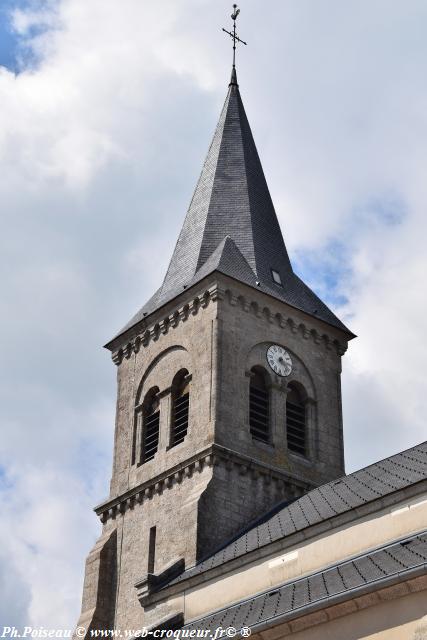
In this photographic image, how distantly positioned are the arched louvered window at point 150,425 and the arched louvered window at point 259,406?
9.58 ft

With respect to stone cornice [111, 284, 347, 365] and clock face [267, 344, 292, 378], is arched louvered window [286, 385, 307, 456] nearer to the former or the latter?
clock face [267, 344, 292, 378]

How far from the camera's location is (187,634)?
948 inches

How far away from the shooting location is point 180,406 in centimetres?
3316

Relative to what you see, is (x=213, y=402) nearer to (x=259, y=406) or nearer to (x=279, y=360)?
(x=259, y=406)

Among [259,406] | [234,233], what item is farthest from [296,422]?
[234,233]

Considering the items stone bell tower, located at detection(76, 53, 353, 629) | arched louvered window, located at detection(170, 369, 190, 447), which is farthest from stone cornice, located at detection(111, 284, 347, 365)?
arched louvered window, located at detection(170, 369, 190, 447)

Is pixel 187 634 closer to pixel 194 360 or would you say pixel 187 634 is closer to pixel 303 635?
pixel 303 635

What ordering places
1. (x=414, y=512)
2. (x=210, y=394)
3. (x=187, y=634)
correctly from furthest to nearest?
(x=210, y=394) < (x=187, y=634) < (x=414, y=512)

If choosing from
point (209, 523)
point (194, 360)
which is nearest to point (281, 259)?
point (194, 360)

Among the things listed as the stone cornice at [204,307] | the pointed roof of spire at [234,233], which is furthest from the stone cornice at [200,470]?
the pointed roof of spire at [234,233]

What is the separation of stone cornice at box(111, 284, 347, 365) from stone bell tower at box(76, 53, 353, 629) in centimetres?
4

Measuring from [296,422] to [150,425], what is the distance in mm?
4366

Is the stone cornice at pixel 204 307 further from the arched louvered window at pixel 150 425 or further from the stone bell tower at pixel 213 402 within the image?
the arched louvered window at pixel 150 425

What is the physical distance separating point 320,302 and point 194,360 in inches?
223
